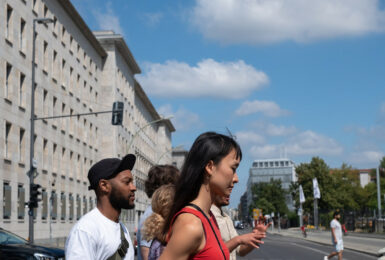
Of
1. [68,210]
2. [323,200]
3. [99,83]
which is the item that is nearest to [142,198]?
[323,200]

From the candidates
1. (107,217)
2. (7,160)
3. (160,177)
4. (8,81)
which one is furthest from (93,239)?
(8,81)

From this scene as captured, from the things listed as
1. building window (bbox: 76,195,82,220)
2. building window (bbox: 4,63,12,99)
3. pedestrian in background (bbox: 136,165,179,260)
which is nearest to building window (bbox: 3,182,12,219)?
building window (bbox: 4,63,12,99)

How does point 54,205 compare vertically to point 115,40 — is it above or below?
below

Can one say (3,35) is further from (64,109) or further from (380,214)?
(380,214)

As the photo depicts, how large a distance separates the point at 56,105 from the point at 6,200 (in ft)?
42.8

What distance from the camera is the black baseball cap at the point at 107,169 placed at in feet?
12.9

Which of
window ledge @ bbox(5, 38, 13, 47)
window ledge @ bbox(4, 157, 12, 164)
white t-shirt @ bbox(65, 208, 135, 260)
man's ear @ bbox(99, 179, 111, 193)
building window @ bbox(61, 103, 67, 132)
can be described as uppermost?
window ledge @ bbox(5, 38, 13, 47)

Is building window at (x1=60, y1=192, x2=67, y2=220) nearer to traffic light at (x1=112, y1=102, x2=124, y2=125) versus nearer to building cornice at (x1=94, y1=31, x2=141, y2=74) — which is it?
traffic light at (x1=112, y1=102, x2=124, y2=125)

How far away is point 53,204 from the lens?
4462cm

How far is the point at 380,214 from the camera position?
5884 cm

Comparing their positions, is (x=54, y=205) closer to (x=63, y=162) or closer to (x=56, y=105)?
(x=63, y=162)

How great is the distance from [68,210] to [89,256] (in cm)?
4676

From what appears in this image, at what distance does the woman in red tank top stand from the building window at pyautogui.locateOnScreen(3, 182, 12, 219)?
32868 mm

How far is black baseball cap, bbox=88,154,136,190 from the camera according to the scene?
3.95 metres
